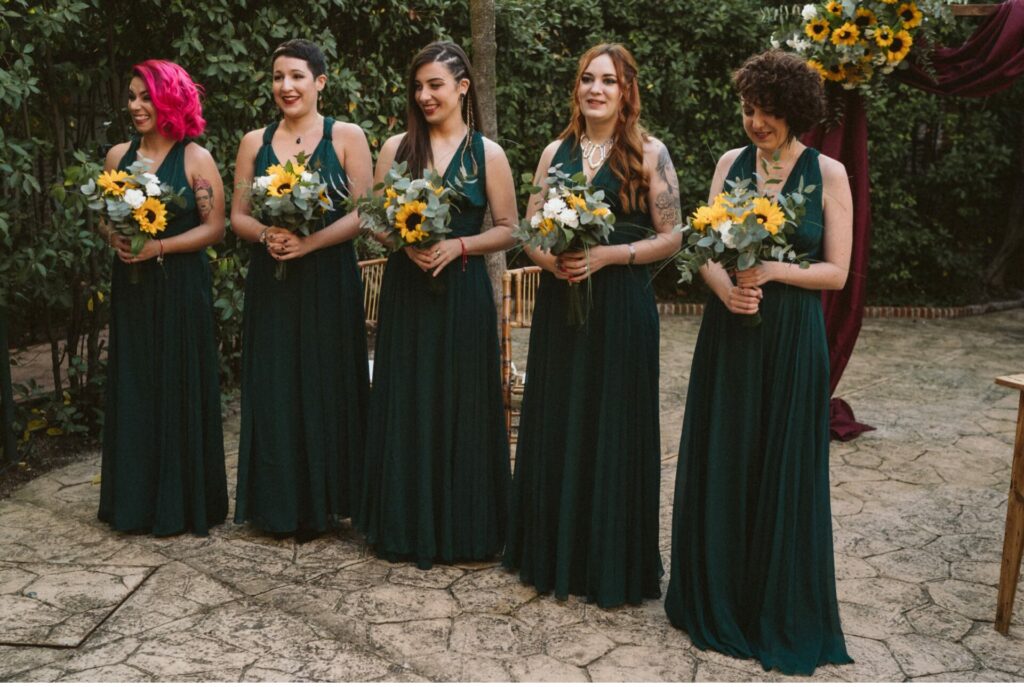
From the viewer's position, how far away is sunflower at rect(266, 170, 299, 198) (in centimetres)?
434

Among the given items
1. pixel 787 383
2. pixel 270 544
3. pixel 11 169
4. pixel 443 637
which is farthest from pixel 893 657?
pixel 11 169

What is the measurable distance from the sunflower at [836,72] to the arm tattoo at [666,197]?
2636 mm

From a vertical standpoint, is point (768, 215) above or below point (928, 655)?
above

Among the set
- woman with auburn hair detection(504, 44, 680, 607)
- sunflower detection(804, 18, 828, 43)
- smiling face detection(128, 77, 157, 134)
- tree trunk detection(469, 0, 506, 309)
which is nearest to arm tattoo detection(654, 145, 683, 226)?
woman with auburn hair detection(504, 44, 680, 607)

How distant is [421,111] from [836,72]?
3045 mm

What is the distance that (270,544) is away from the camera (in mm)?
4770

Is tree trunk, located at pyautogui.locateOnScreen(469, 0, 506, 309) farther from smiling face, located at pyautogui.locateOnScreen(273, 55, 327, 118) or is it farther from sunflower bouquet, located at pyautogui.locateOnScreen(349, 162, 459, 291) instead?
sunflower bouquet, located at pyautogui.locateOnScreen(349, 162, 459, 291)

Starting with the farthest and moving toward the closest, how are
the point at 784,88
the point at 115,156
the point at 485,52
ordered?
the point at 485,52 < the point at 115,156 < the point at 784,88

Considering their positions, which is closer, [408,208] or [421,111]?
[408,208]

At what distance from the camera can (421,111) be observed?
14.5 feet

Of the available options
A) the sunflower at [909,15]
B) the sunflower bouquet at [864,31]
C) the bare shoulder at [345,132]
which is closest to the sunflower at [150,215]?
the bare shoulder at [345,132]

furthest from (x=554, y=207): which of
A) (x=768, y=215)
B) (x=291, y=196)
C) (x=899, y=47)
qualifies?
(x=899, y=47)

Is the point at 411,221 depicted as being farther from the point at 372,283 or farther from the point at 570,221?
the point at 372,283

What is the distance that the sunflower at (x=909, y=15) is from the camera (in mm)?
5945
